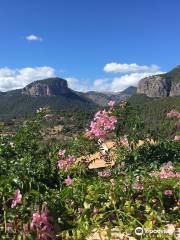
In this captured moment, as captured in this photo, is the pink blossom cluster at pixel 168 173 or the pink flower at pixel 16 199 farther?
the pink blossom cluster at pixel 168 173

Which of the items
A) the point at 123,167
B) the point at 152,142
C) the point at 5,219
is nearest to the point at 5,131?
the point at 123,167

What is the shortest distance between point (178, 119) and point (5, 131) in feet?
13.1

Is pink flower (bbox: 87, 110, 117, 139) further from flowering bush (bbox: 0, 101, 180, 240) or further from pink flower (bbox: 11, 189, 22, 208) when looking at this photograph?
pink flower (bbox: 11, 189, 22, 208)

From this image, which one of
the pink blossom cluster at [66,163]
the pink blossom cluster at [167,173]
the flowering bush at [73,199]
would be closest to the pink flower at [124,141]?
the flowering bush at [73,199]

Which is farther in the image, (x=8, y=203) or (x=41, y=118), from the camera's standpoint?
(x=41, y=118)

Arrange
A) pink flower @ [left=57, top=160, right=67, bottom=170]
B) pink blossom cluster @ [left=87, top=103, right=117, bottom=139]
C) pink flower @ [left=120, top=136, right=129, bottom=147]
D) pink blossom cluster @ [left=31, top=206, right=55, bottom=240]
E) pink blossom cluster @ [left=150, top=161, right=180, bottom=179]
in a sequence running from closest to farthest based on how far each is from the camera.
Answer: pink blossom cluster @ [left=31, top=206, right=55, bottom=240], pink blossom cluster @ [left=150, top=161, right=180, bottom=179], pink flower @ [left=57, top=160, right=67, bottom=170], pink blossom cluster @ [left=87, top=103, right=117, bottom=139], pink flower @ [left=120, top=136, right=129, bottom=147]

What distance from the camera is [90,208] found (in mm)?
4824

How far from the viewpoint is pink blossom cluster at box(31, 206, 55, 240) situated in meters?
3.90

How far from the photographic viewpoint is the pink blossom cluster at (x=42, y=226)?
3896 mm

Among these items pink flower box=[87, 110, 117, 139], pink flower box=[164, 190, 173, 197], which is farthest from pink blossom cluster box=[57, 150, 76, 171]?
pink flower box=[164, 190, 173, 197]

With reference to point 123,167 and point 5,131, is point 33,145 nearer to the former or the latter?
point 5,131

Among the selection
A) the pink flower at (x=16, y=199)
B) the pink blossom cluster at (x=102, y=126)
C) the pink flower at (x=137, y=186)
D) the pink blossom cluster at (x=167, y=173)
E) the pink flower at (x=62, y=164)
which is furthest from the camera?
the pink blossom cluster at (x=102, y=126)

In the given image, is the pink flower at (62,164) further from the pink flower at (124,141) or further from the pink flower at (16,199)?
the pink flower at (16,199)

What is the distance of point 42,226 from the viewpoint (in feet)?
13.1
